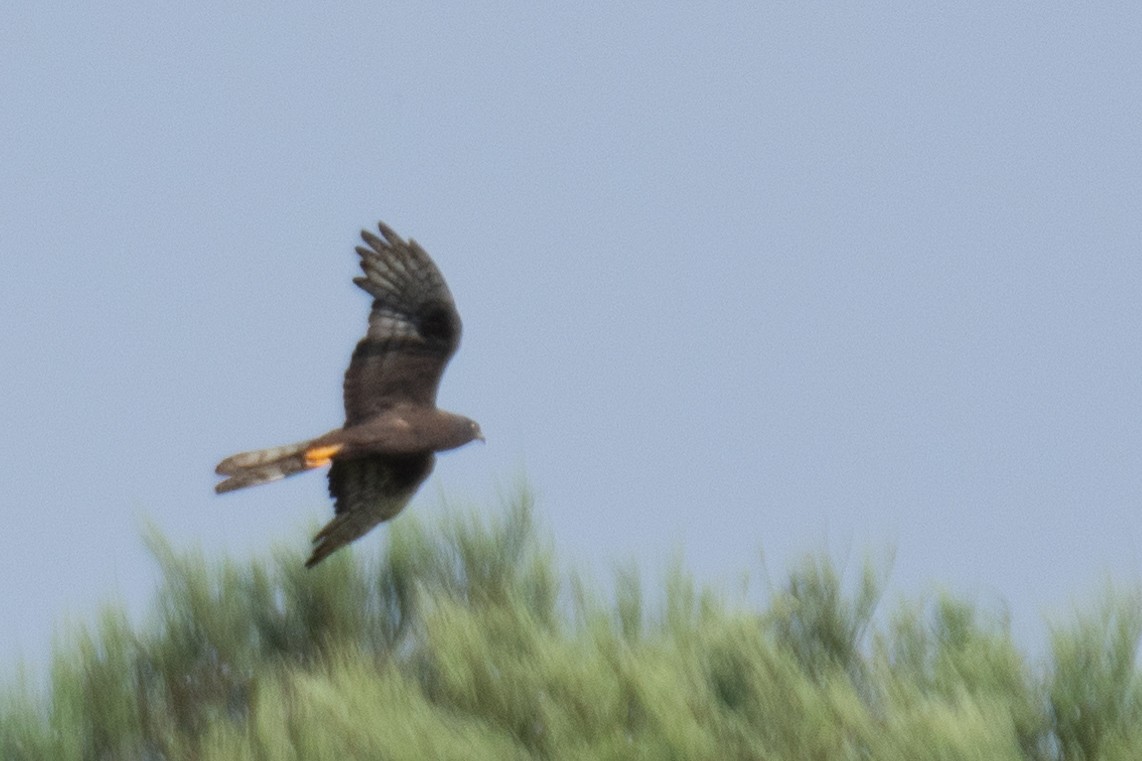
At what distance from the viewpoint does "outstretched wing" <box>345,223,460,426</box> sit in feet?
26.0

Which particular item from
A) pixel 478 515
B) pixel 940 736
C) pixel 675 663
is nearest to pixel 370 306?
pixel 478 515

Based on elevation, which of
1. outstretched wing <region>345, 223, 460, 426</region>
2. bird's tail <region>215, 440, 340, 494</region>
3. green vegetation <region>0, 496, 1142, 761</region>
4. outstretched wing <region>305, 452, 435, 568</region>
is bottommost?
green vegetation <region>0, 496, 1142, 761</region>

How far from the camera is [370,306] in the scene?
26.2 ft

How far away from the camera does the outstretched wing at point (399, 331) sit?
793 centimetres

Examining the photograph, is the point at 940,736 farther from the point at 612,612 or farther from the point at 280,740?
the point at 280,740

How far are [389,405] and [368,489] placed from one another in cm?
35

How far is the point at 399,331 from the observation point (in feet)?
26.3

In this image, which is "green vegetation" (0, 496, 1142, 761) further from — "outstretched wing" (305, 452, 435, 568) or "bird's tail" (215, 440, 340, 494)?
"bird's tail" (215, 440, 340, 494)

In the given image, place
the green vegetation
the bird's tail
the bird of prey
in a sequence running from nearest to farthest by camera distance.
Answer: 1. the green vegetation
2. the bird's tail
3. the bird of prey

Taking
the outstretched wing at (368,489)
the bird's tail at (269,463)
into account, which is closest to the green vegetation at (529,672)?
the outstretched wing at (368,489)

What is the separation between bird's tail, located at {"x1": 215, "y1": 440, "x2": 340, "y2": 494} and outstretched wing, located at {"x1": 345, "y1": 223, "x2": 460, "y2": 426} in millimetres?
307

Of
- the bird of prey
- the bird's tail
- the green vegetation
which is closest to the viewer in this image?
the green vegetation

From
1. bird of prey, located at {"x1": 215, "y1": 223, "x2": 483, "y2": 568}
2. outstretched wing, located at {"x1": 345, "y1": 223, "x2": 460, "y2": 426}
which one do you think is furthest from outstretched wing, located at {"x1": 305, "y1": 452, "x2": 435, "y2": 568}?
outstretched wing, located at {"x1": 345, "y1": 223, "x2": 460, "y2": 426}

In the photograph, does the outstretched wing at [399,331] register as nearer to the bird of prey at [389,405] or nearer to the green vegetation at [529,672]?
the bird of prey at [389,405]
